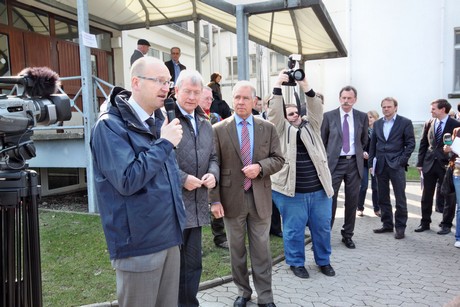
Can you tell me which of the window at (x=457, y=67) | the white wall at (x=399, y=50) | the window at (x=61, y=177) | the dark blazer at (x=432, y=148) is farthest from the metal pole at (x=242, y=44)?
the window at (x=457, y=67)

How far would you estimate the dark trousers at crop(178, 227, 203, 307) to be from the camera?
3154 mm

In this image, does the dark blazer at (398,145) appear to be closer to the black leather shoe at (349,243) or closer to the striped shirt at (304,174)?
the black leather shoe at (349,243)

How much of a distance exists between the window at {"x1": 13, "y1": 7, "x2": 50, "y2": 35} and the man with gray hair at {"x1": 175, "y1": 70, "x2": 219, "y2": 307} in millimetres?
6790

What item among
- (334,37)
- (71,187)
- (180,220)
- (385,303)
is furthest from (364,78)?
(180,220)

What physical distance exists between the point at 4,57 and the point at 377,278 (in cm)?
779

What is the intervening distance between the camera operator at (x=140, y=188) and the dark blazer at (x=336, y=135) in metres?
3.40

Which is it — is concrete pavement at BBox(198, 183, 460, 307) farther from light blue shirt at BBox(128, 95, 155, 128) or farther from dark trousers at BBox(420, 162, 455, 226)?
light blue shirt at BBox(128, 95, 155, 128)

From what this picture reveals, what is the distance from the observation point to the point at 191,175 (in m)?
3.08

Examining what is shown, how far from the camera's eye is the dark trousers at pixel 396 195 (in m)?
5.94

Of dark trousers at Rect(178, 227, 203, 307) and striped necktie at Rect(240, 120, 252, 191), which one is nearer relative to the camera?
dark trousers at Rect(178, 227, 203, 307)

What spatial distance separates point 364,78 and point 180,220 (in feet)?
42.9

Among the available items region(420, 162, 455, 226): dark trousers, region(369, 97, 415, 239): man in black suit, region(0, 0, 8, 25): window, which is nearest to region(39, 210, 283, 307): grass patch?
region(369, 97, 415, 239): man in black suit

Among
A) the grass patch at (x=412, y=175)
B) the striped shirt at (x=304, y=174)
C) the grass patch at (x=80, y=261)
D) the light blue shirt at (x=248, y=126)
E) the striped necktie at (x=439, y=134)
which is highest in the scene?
the light blue shirt at (x=248, y=126)

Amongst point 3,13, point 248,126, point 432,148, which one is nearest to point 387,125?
point 432,148
